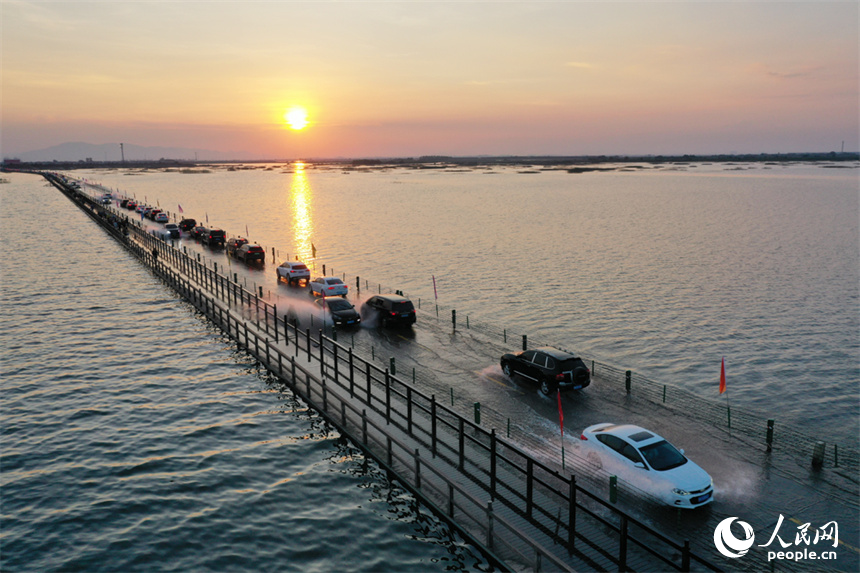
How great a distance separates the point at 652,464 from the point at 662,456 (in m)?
0.44

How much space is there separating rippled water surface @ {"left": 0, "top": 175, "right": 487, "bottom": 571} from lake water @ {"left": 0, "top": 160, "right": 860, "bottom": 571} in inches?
3.2

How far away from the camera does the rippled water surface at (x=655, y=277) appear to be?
3055cm

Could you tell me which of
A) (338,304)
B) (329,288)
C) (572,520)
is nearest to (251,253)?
(329,288)

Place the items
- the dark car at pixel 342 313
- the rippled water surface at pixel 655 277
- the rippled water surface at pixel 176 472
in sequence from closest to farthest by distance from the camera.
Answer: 1. the rippled water surface at pixel 176 472
2. the rippled water surface at pixel 655 277
3. the dark car at pixel 342 313

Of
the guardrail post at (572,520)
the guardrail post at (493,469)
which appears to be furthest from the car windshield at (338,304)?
the guardrail post at (572,520)

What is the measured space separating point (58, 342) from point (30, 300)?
47.2ft

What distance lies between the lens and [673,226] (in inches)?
3703

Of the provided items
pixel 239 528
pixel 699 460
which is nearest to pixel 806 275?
pixel 699 460

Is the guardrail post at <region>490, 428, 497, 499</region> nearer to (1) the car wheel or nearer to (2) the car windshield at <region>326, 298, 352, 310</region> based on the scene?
(1) the car wheel

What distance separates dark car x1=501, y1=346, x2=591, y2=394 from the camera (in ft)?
76.6

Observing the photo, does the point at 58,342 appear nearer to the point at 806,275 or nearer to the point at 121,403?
the point at 121,403

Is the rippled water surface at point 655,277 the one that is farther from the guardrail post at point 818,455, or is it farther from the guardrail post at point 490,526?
the guardrail post at point 490,526

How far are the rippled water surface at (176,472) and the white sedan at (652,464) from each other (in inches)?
180

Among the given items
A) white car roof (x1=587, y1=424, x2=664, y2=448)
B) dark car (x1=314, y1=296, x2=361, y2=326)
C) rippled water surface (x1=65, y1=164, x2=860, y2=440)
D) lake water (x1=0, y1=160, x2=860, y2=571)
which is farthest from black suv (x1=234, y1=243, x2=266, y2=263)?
white car roof (x1=587, y1=424, x2=664, y2=448)
